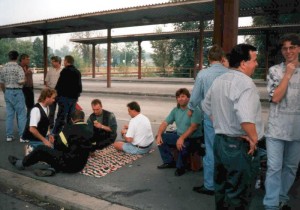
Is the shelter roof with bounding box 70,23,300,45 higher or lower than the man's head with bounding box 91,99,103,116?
higher

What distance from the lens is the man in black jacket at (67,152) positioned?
15.6ft

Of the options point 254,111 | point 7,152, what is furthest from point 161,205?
point 7,152

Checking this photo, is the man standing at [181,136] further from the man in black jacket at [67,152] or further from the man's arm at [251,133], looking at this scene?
the man's arm at [251,133]

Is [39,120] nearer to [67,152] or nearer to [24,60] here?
[67,152]

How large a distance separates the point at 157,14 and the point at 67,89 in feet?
33.4

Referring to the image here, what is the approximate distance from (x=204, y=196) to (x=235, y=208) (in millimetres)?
1267

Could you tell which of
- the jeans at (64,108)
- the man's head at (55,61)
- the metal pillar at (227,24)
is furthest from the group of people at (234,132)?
the man's head at (55,61)

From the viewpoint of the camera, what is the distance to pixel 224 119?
2783 mm

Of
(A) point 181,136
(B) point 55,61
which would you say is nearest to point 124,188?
(A) point 181,136

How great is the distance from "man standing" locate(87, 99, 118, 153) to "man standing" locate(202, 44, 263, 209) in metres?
3.71

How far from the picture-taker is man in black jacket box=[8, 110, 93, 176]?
15.6 feet

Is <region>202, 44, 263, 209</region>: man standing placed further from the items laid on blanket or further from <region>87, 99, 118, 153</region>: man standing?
<region>87, 99, 118, 153</region>: man standing

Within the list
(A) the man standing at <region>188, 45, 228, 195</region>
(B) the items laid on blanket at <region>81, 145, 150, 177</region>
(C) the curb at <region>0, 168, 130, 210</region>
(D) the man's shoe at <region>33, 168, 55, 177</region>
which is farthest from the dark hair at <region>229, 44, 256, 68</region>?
(D) the man's shoe at <region>33, 168, 55, 177</region>

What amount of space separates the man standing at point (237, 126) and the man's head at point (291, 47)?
2.14ft
